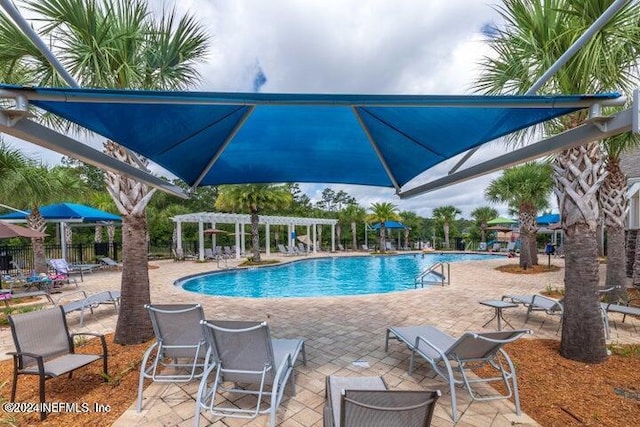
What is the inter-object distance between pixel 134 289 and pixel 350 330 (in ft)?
11.9

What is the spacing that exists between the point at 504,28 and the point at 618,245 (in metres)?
6.78

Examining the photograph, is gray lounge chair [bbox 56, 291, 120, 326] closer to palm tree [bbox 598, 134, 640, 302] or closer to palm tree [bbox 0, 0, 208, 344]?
palm tree [bbox 0, 0, 208, 344]

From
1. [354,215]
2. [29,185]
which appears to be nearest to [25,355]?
→ [29,185]

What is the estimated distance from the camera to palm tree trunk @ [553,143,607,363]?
398 cm

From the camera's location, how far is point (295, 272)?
16.7m

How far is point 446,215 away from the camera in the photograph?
32000 millimetres

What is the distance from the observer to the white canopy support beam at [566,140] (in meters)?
1.96

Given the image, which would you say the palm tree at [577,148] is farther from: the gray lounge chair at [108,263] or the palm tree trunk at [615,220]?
the gray lounge chair at [108,263]

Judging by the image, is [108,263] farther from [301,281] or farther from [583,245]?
[583,245]

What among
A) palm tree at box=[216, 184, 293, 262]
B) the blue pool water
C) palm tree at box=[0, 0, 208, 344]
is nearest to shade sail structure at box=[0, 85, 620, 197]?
palm tree at box=[0, 0, 208, 344]

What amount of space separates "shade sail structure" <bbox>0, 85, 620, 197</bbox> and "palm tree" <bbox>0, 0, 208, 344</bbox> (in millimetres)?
1087

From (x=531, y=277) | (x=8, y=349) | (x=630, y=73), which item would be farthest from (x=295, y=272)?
(x=630, y=73)

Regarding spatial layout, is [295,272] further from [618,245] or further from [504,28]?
[504,28]

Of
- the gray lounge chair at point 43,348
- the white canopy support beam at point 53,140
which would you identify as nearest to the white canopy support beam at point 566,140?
the white canopy support beam at point 53,140
